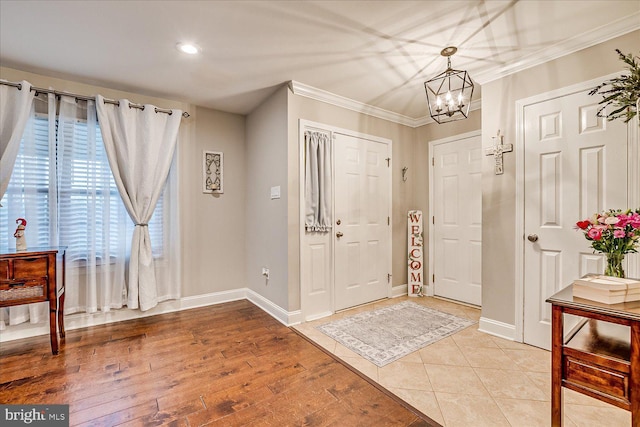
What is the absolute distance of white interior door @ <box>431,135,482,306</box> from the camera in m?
3.49

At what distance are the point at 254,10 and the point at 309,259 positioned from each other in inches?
88.7

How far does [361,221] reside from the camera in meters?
3.57

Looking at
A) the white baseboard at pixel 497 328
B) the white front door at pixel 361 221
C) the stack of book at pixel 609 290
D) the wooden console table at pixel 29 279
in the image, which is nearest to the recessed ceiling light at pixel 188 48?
the white front door at pixel 361 221

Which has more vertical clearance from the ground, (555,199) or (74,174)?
(74,174)

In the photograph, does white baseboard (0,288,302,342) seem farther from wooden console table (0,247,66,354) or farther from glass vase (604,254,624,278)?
glass vase (604,254,624,278)

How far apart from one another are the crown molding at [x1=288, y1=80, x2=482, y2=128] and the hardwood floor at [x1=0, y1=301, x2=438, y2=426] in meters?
2.52

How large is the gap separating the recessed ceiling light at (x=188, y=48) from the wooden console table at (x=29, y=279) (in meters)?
1.96

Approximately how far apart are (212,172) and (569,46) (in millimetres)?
3774

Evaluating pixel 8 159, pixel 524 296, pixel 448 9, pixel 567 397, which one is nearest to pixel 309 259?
pixel 524 296

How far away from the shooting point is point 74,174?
2863 mm

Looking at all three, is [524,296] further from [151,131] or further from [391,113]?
[151,131]

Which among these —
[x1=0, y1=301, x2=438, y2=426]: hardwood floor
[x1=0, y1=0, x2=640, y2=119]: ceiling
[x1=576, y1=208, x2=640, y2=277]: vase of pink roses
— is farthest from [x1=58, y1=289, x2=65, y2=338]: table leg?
[x1=576, y1=208, x2=640, y2=277]: vase of pink roses

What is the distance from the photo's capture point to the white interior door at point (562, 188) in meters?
2.09

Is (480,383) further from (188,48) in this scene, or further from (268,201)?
(188,48)
